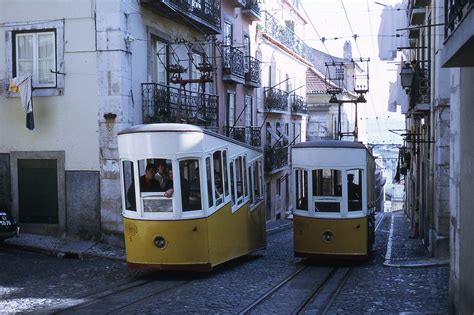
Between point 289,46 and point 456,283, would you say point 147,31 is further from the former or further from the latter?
point 289,46

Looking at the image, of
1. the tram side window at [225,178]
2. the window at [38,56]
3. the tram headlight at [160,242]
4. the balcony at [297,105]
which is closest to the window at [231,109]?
the window at [38,56]

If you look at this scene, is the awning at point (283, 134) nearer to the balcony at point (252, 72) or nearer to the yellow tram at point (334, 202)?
the balcony at point (252, 72)

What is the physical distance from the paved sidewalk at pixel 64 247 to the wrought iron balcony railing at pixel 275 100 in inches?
701

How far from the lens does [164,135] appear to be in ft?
36.0

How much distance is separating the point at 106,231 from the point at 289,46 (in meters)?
23.7

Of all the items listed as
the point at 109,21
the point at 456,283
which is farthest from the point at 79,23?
the point at 456,283

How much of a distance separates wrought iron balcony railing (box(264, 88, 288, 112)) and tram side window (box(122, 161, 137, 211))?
20629 millimetres

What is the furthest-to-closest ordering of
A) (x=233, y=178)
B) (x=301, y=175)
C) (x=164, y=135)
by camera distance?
(x=301, y=175), (x=233, y=178), (x=164, y=135)

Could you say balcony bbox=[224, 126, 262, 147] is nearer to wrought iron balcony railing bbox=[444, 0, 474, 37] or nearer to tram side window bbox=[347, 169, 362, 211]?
tram side window bbox=[347, 169, 362, 211]

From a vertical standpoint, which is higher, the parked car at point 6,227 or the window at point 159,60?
the window at point 159,60

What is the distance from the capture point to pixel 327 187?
44.8 feet

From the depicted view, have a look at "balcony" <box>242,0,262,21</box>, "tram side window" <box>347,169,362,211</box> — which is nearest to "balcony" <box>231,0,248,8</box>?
"balcony" <box>242,0,262,21</box>

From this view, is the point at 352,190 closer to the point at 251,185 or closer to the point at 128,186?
the point at 251,185

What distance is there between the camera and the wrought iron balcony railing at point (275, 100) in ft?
104
